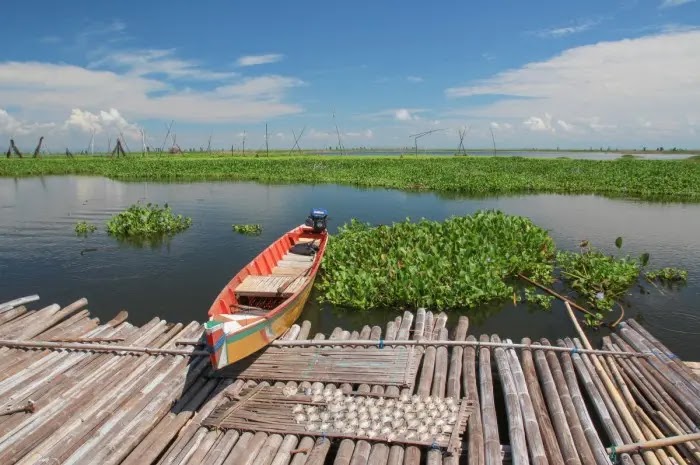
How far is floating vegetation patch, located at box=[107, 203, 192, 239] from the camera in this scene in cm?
2047

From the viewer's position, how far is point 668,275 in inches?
566

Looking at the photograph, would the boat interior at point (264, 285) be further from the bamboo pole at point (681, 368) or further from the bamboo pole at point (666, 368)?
the bamboo pole at point (681, 368)

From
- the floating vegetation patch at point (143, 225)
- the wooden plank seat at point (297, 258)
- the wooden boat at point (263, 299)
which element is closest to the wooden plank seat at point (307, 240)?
the wooden boat at point (263, 299)

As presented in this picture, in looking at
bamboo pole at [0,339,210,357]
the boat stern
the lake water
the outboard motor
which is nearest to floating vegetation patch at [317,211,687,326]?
the lake water

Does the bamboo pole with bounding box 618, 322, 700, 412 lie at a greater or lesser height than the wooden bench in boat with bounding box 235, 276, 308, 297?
lesser

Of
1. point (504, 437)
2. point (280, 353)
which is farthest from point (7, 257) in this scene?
point (504, 437)

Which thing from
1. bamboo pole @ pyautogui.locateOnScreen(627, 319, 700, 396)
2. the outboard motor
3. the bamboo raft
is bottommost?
the bamboo raft

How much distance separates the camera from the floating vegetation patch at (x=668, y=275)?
14.4 meters

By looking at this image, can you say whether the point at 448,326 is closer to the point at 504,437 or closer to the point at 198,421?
the point at 504,437

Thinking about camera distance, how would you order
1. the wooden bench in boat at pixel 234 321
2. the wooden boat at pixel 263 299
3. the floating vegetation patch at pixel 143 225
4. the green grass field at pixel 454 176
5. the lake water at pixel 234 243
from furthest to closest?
the green grass field at pixel 454 176 → the floating vegetation patch at pixel 143 225 → the lake water at pixel 234 243 → the wooden bench in boat at pixel 234 321 → the wooden boat at pixel 263 299

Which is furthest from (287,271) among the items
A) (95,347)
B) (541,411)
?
(541,411)

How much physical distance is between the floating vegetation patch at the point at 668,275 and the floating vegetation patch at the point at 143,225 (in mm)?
19126

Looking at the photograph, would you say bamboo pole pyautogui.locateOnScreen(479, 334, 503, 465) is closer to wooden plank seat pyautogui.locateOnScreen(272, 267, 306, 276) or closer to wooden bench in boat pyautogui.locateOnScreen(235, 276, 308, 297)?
wooden bench in boat pyautogui.locateOnScreen(235, 276, 308, 297)

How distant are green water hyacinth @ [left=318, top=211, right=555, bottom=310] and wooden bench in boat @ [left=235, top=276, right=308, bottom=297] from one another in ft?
5.99
